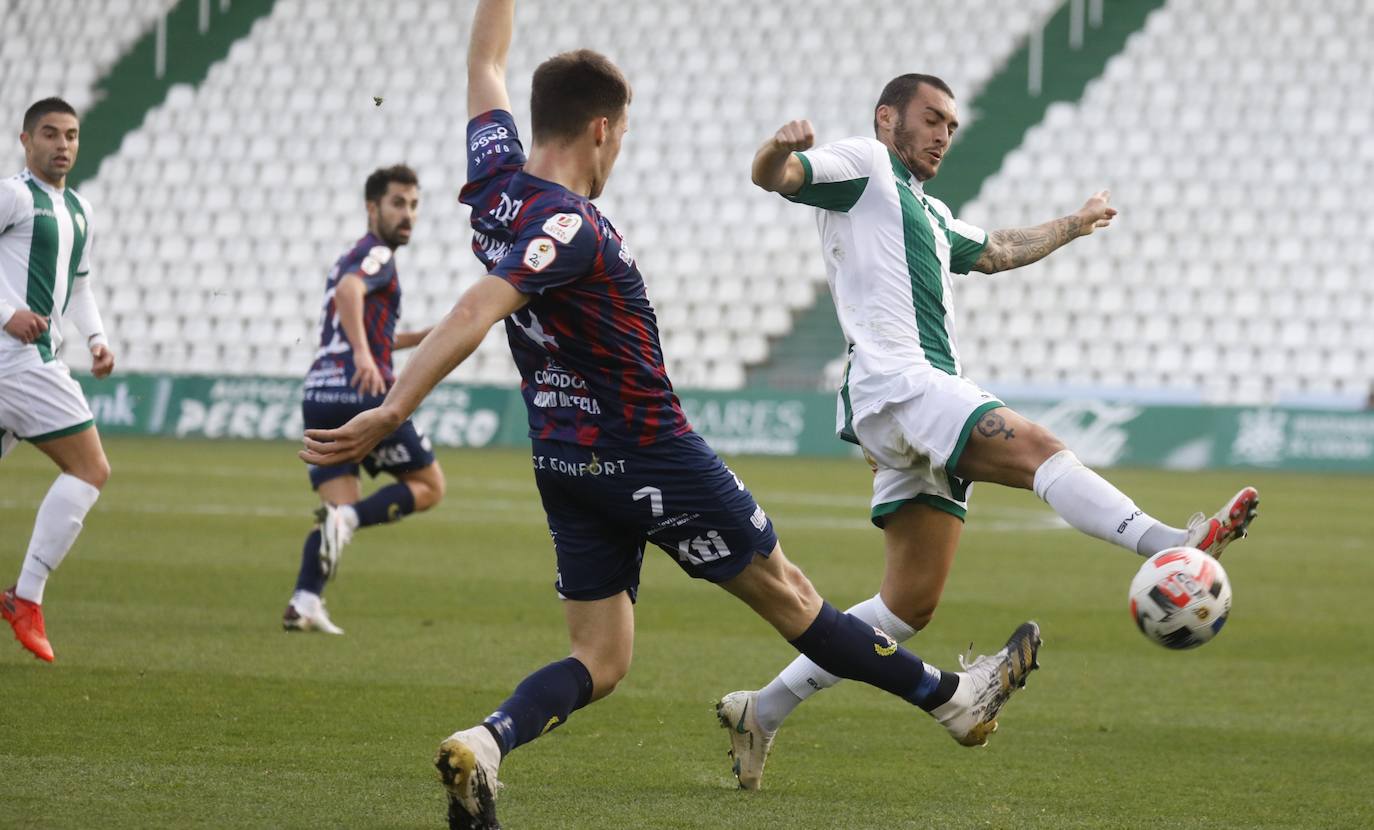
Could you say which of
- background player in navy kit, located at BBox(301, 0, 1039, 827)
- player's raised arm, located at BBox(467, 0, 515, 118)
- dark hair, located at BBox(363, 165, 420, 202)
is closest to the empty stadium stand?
dark hair, located at BBox(363, 165, 420, 202)

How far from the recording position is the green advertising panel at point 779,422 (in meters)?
23.5

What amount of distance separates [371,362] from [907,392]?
412 cm

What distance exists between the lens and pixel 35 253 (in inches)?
295

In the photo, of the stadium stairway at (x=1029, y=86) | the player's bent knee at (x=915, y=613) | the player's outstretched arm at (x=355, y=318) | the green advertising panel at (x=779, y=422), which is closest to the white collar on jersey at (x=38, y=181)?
the player's outstretched arm at (x=355, y=318)

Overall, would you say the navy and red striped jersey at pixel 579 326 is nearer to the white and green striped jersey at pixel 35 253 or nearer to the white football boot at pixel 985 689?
the white football boot at pixel 985 689

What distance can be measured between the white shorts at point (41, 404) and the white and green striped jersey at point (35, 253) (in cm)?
6

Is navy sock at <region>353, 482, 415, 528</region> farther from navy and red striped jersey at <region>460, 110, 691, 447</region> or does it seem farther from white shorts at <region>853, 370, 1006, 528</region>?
navy and red striped jersey at <region>460, 110, 691, 447</region>

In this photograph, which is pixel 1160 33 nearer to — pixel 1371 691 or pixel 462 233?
pixel 462 233

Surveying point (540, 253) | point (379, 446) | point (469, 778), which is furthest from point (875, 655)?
point (379, 446)

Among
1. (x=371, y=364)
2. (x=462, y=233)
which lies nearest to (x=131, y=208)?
(x=462, y=233)

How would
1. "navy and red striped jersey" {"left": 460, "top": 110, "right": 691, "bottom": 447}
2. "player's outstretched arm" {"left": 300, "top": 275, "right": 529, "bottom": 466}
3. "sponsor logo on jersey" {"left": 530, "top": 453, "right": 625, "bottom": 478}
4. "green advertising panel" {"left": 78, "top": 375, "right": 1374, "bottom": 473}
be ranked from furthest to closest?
"green advertising panel" {"left": 78, "top": 375, "right": 1374, "bottom": 473} → "sponsor logo on jersey" {"left": 530, "top": 453, "right": 625, "bottom": 478} → "navy and red striped jersey" {"left": 460, "top": 110, "right": 691, "bottom": 447} → "player's outstretched arm" {"left": 300, "top": 275, "right": 529, "bottom": 466}

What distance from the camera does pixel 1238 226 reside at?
89.3 feet

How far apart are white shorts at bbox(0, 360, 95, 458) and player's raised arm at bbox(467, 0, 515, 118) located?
11.0 ft

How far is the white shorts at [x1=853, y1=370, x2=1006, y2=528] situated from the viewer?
5031 millimetres
